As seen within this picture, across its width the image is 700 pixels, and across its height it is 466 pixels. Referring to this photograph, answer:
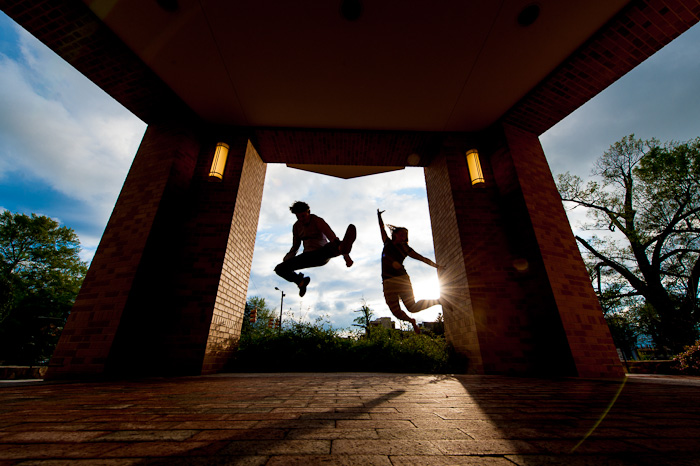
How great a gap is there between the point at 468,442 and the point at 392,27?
184 inches

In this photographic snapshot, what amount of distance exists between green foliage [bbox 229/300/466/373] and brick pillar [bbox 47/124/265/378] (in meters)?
0.52

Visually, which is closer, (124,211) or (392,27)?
(392,27)

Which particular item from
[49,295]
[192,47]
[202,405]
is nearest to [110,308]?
[202,405]

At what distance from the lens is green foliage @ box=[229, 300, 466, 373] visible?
498 centimetres

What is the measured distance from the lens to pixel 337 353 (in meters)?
5.39

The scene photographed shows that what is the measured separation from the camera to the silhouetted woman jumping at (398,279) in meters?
4.34

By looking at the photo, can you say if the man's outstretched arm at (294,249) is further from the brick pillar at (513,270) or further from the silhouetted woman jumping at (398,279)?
the brick pillar at (513,270)

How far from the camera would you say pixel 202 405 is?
156 centimetres

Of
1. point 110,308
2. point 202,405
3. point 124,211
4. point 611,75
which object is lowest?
point 202,405

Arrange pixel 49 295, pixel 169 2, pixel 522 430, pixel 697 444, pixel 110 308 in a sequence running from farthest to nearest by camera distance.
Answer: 1. pixel 49 295
2. pixel 110 308
3. pixel 169 2
4. pixel 522 430
5. pixel 697 444

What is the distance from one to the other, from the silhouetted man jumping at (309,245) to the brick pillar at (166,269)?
1386 millimetres

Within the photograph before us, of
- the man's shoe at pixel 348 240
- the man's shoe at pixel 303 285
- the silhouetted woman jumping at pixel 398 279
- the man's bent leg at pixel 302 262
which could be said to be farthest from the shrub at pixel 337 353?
the man's shoe at pixel 348 240

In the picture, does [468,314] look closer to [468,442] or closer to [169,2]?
[468,442]

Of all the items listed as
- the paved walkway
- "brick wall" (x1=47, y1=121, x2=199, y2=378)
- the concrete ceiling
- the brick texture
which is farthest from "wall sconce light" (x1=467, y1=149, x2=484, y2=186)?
"brick wall" (x1=47, y1=121, x2=199, y2=378)
